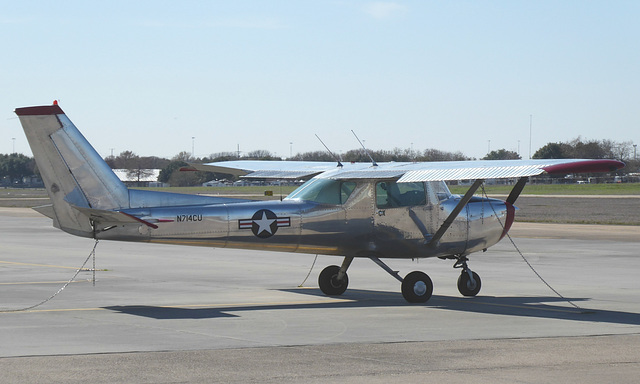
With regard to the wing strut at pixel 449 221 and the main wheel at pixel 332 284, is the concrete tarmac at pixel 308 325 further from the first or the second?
the wing strut at pixel 449 221

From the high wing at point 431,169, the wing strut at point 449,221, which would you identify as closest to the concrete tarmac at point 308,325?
the wing strut at point 449,221

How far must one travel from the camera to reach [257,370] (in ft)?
32.1

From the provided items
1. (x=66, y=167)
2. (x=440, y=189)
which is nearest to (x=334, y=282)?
(x=440, y=189)

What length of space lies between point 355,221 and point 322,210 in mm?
627

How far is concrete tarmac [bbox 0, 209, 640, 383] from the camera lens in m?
9.80

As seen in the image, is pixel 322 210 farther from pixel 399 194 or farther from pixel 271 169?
pixel 271 169

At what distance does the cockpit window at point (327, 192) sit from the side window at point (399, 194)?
0.51 m

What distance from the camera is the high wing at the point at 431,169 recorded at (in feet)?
45.2

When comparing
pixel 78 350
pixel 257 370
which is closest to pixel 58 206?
pixel 78 350

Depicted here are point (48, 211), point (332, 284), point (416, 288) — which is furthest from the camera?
point (332, 284)

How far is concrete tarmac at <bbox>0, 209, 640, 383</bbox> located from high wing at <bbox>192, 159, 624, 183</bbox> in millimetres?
2209

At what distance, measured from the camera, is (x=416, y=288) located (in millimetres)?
15766

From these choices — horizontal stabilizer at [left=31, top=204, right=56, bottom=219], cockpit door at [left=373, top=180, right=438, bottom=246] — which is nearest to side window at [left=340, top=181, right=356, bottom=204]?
cockpit door at [left=373, top=180, right=438, bottom=246]

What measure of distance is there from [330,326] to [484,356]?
9.78 feet
